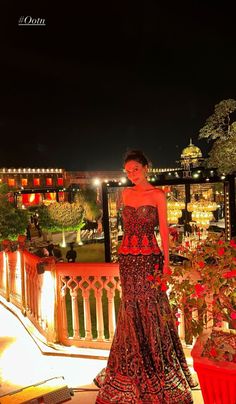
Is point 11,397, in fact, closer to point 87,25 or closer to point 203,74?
point 87,25

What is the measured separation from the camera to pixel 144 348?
8.61 ft

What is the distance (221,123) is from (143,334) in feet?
50.1

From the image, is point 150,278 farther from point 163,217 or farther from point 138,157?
point 138,157

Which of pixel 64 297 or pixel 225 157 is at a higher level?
pixel 225 157

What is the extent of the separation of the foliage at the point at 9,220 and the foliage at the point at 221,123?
8.97 metres

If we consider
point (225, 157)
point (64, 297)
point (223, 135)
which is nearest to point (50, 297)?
point (64, 297)

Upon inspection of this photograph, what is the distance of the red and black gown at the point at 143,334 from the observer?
2.55 metres

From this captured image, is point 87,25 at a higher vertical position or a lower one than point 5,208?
higher

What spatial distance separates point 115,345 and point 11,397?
37.7 inches

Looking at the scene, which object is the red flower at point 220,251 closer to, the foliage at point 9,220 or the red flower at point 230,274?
the red flower at point 230,274

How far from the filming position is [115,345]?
2736 mm

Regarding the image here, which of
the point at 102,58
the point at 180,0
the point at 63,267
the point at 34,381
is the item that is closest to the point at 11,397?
the point at 34,381

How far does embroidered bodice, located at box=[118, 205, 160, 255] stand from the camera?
254 cm

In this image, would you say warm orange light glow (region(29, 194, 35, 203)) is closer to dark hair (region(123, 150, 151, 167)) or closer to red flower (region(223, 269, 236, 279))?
dark hair (region(123, 150, 151, 167))
